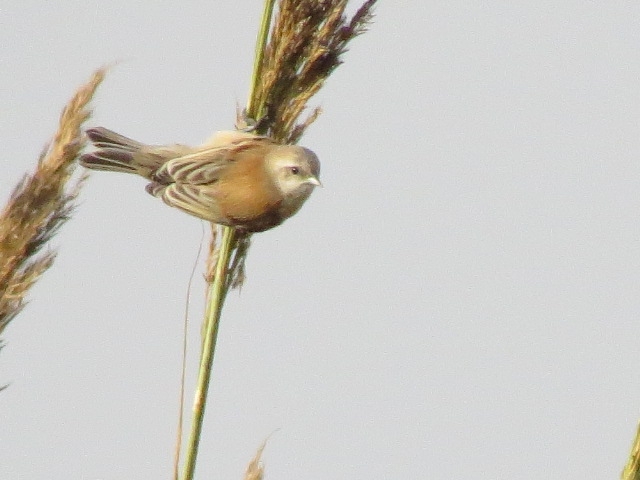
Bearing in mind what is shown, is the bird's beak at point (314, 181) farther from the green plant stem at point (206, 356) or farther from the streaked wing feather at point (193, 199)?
the green plant stem at point (206, 356)

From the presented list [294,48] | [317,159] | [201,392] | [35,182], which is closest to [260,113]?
[294,48]

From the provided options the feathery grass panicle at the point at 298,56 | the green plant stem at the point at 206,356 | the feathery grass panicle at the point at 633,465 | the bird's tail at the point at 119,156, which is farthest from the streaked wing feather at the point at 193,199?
the feathery grass panicle at the point at 633,465

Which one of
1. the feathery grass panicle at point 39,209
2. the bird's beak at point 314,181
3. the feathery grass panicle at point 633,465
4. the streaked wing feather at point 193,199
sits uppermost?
the bird's beak at point 314,181

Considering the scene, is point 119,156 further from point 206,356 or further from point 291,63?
point 206,356

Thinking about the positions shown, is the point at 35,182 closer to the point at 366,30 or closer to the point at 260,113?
the point at 260,113

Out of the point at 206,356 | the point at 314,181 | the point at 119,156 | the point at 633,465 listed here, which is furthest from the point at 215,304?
the point at 314,181
